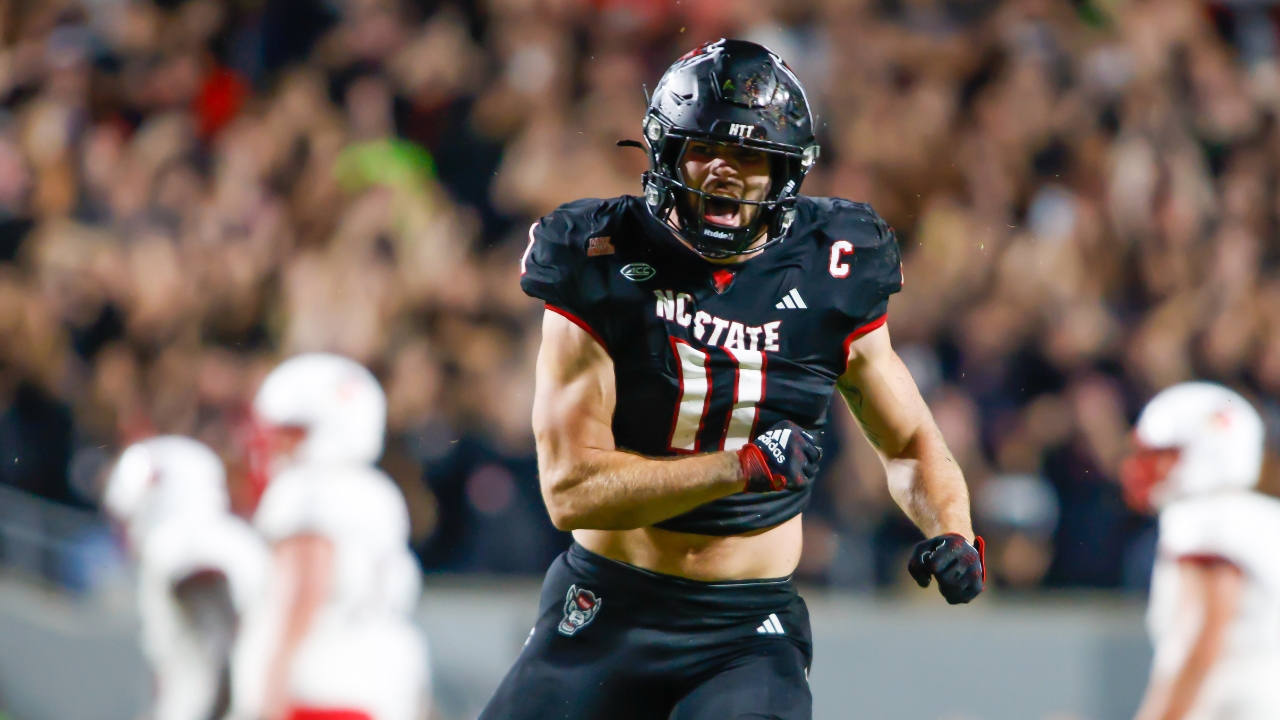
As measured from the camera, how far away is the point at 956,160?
8.56 metres

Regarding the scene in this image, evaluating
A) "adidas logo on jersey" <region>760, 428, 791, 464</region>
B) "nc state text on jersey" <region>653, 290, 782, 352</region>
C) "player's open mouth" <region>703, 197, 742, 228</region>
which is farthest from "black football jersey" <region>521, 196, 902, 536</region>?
"adidas logo on jersey" <region>760, 428, 791, 464</region>

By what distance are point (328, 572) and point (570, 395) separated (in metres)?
2.79

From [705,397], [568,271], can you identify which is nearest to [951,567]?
[705,397]

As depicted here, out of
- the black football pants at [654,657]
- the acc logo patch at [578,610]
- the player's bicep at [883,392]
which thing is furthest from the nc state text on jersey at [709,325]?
the acc logo patch at [578,610]

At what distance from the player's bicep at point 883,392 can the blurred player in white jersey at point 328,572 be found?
276 cm

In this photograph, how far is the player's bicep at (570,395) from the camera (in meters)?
3.31

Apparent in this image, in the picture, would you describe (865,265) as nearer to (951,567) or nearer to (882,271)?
(882,271)

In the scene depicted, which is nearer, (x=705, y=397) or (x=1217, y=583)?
(x=705, y=397)

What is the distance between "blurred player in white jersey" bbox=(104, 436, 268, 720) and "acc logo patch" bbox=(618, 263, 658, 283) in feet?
12.8

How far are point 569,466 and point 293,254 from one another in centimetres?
524

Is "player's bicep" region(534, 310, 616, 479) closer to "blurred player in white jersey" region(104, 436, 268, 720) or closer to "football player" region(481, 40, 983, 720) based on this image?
"football player" region(481, 40, 983, 720)

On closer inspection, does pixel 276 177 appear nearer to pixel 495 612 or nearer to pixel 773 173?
pixel 495 612

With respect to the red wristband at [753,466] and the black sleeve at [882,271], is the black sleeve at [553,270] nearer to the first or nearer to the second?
the red wristband at [753,466]

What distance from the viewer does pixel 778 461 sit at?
10.0 ft
